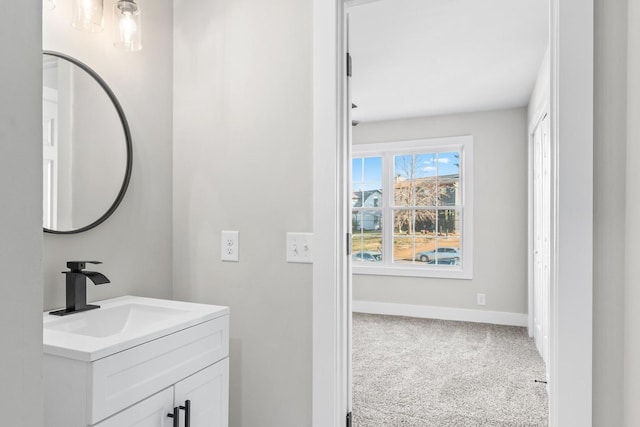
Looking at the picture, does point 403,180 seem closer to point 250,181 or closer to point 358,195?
point 358,195

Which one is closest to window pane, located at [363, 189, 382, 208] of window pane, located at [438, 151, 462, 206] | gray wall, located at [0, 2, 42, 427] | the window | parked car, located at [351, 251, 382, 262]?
the window

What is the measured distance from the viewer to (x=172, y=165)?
1.97 metres

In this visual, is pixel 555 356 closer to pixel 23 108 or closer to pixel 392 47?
pixel 23 108

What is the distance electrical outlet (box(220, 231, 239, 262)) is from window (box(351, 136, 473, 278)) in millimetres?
3663

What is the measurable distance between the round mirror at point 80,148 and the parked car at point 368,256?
407 cm

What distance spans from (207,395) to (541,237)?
10.3 ft

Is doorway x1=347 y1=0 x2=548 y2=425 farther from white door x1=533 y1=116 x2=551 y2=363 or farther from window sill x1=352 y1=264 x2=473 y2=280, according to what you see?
white door x1=533 y1=116 x2=551 y2=363

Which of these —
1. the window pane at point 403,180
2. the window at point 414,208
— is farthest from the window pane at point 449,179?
the window pane at point 403,180

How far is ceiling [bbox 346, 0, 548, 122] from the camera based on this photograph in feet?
8.17

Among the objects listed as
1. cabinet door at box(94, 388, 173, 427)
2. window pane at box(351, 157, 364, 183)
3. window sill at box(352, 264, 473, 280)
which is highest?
window pane at box(351, 157, 364, 183)

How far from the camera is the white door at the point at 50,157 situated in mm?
1437

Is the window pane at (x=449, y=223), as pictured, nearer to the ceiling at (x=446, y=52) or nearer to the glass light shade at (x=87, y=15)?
the ceiling at (x=446, y=52)

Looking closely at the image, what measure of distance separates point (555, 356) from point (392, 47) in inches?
94.8

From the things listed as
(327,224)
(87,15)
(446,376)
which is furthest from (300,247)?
(446,376)
